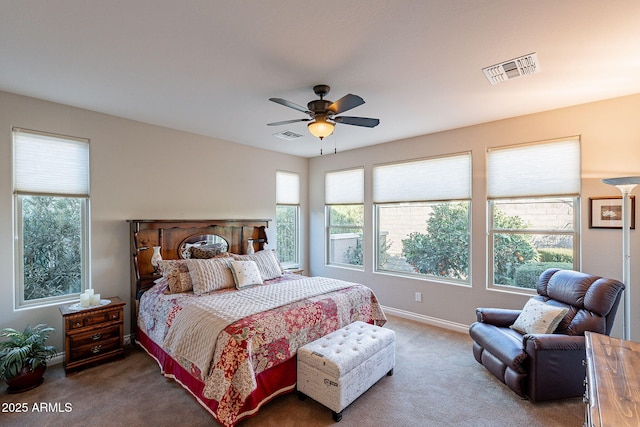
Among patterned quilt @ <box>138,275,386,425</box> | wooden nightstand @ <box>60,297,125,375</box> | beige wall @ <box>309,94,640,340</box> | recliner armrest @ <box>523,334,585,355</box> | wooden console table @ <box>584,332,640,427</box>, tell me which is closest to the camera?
wooden console table @ <box>584,332,640,427</box>

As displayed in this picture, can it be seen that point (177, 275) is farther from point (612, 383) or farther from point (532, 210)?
point (532, 210)

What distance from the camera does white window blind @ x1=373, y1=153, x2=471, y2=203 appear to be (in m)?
4.10

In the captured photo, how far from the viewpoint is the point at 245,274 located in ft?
11.4

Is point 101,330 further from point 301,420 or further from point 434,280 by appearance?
point 434,280

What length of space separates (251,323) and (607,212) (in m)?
3.67

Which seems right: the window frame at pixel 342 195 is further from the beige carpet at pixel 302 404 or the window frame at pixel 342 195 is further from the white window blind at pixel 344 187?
the beige carpet at pixel 302 404

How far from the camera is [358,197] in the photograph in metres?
5.24

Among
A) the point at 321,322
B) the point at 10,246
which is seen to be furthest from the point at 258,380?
the point at 10,246

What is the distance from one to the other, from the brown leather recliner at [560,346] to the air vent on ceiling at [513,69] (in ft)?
6.32

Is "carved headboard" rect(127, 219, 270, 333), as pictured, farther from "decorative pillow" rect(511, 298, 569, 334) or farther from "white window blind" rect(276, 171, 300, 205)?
"decorative pillow" rect(511, 298, 569, 334)

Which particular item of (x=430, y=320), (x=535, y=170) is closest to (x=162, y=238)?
(x=430, y=320)

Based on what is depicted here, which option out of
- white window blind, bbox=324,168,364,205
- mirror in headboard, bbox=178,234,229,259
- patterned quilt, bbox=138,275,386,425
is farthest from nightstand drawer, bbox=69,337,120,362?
white window blind, bbox=324,168,364,205

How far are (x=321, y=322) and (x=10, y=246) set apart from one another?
3.14 meters

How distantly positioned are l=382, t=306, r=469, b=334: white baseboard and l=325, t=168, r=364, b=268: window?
3.11 ft
